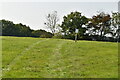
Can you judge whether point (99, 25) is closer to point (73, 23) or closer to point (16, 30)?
point (73, 23)

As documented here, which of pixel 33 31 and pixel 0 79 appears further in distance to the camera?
pixel 33 31

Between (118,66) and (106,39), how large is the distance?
57.8 metres

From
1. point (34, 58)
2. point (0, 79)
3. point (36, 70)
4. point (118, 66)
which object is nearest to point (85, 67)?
point (118, 66)

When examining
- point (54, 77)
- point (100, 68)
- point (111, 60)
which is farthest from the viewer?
point (111, 60)

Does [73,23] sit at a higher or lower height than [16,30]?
higher

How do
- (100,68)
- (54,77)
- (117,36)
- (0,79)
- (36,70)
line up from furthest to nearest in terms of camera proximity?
1. (117,36)
2. (100,68)
3. (36,70)
4. (54,77)
5. (0,79)

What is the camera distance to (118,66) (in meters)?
21.2

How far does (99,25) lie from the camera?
78.8 meters

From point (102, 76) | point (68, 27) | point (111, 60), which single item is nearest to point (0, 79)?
point (102, 76)

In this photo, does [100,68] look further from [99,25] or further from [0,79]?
[99,25]

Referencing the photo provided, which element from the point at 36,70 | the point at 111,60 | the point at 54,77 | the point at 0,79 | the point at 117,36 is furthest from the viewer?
the point at 117,36

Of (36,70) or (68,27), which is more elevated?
(68,27)

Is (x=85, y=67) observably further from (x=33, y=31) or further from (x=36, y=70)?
(x=33, y=31)

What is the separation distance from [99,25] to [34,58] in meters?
56.3
